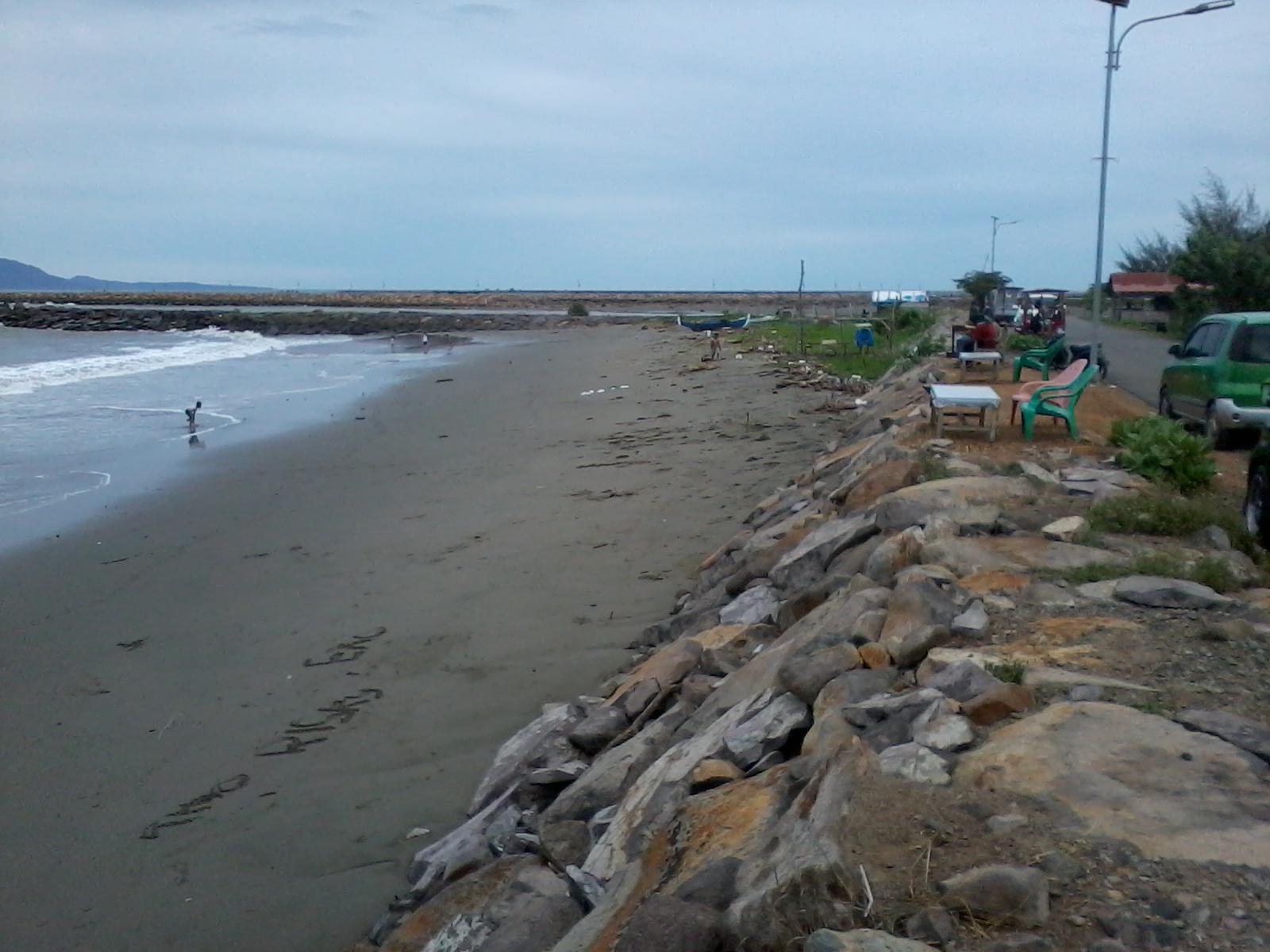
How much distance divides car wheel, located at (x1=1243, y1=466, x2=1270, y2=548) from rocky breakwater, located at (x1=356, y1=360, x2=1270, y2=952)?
1.43m

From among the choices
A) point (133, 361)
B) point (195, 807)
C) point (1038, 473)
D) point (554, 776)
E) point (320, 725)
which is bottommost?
point (195, 807)

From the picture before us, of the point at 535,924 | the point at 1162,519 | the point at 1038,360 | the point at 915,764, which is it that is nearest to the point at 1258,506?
the point at 1162,519

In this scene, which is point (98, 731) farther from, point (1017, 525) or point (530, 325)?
point (530, 325)

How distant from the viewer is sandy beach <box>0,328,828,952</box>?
5.58 m

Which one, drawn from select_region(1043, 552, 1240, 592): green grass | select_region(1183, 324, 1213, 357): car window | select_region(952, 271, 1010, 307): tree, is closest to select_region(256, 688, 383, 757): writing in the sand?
select_region(1043, 552, 1240, 592): green grass

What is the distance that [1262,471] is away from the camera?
684cm

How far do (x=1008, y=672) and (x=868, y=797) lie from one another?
1234 mm

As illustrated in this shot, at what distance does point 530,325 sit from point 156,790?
55.9 m

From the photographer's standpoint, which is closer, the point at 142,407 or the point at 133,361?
the point at 142,407

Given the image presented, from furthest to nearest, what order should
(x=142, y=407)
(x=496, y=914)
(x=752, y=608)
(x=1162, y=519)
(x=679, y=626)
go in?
(x=142, y=407), (x=679, y=626), (x=752, y=608), (x=1162, y=519), (x=496, y=914)

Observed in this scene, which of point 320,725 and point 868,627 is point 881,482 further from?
point 320,725

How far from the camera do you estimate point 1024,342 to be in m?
21.9

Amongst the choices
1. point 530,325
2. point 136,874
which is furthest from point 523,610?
point 530,325

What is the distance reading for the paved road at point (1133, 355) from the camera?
19047 millimetres
